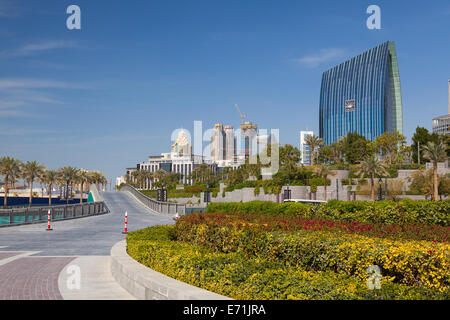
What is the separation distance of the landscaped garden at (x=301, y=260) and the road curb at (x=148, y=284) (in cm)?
37

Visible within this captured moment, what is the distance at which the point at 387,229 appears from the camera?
10594mm

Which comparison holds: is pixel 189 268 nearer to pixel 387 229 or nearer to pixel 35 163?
pixel 387 229

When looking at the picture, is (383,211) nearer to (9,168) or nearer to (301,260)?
(301,260)

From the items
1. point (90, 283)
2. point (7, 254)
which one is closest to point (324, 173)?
point (7, 254)

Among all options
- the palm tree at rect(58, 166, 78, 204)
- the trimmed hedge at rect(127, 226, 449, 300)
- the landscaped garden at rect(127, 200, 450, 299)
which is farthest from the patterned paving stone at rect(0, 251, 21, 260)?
the palm tree at rect(58, 166, 78, 204)

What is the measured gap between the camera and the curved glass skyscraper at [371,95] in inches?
6954

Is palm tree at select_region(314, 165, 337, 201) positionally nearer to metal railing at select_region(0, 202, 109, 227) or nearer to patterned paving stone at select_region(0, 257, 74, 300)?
metal railing at select_region(0, 202, 109, 227)

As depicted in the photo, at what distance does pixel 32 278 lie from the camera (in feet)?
34.1

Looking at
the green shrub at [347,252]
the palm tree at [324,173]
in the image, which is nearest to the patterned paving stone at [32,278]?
the green shrub at [347,252]

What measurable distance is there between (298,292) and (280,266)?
1.89 m

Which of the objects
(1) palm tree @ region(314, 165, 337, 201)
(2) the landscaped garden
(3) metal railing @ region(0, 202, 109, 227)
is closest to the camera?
(2) the landscaped garden

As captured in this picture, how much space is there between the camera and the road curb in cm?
628

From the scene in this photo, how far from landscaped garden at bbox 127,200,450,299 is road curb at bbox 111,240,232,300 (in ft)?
1.20
